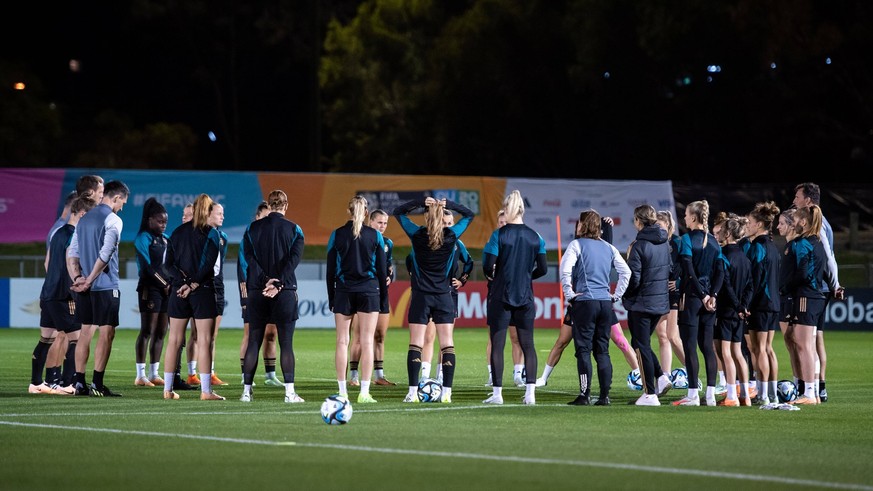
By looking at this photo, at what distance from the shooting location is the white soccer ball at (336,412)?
1205cm

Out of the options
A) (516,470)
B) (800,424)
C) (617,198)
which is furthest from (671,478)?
(617,198)

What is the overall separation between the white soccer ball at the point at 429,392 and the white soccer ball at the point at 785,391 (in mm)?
3933

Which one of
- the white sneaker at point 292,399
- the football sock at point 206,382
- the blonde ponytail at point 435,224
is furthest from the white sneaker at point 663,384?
the football sock at point 206,382

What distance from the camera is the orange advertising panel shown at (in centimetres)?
3306

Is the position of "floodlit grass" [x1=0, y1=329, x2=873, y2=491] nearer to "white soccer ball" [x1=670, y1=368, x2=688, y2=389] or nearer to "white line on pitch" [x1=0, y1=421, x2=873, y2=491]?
"white line on pitch" [x1=0, y1=421, x2=873, y2=491]

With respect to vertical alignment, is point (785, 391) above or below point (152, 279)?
below

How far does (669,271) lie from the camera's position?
14852mm

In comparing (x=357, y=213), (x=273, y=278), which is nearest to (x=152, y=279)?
(x=273, y=278)

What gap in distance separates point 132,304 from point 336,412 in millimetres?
20002

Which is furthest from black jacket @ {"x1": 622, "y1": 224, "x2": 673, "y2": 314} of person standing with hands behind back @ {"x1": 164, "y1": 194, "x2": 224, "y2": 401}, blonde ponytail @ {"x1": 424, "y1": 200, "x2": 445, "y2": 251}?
person standing with hands behind back @ {"x1": 164, "y1": 194, "x2": 224, "y2": 401}

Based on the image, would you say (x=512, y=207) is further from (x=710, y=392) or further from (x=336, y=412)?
(x=336, y=412)

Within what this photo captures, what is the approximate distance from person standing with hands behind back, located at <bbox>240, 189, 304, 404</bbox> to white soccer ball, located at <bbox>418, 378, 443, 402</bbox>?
4.35ft

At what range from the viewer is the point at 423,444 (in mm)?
10906

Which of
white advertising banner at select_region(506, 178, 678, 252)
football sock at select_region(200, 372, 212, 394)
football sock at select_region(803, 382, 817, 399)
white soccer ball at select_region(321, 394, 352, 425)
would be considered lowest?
white soccer ball at select_region(321, 394, 352, 425)
